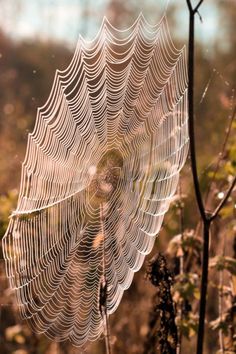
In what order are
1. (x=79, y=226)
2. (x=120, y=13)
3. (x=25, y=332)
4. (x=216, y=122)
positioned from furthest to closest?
(x=120, y=13), (x=216, y=122), (x=25, y=332), (x=79, y=226)

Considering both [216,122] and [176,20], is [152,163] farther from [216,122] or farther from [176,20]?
[176,20]

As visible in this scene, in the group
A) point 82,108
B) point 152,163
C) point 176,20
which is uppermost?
point 176,20

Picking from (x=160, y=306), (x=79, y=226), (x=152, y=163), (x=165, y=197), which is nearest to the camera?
(x=160, y=306)

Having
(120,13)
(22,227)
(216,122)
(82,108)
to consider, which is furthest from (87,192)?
(120,13)
